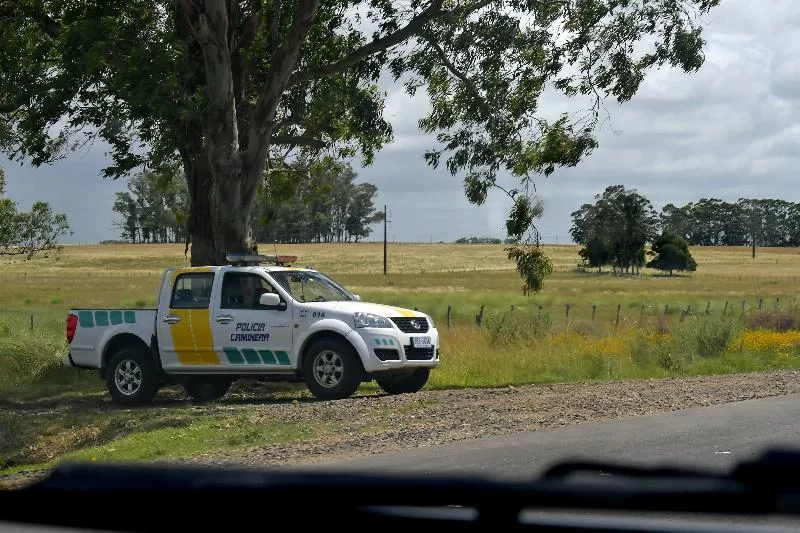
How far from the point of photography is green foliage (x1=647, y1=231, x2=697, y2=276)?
4050 inches

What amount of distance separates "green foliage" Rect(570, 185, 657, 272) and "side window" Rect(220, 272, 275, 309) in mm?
49252

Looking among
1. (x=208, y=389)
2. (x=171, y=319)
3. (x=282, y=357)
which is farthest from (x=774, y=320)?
(x=171, y=319)

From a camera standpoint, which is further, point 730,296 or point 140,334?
point 730,296

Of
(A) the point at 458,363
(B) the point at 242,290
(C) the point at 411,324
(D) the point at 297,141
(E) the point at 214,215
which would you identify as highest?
(D) the point at 297,141

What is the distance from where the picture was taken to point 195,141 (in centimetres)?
2012

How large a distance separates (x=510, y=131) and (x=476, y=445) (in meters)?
10.3

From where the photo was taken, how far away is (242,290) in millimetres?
15812

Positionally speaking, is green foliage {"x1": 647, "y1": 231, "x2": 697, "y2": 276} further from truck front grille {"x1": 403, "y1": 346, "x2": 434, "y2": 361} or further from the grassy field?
truck front grille {"x1": 403, "y1": 346, "x2": 434, "y2": 361}

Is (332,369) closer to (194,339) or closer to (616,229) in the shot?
(194,339)

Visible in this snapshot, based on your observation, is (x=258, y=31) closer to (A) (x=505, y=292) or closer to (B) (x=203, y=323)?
(B) (x=203, y=323)

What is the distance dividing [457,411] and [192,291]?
4.43m

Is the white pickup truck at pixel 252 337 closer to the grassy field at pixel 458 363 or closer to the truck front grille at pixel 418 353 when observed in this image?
the truck front grille at pixel 418 353

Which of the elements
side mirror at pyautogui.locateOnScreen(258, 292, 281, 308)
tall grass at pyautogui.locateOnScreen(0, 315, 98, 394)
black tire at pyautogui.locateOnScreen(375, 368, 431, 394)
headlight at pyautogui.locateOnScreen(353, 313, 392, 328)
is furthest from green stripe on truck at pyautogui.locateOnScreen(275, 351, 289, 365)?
tall grass at pyautogui.locateOnScreen(0, 315, 98, 394)

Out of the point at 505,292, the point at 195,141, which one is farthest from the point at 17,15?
the point at 505,292
